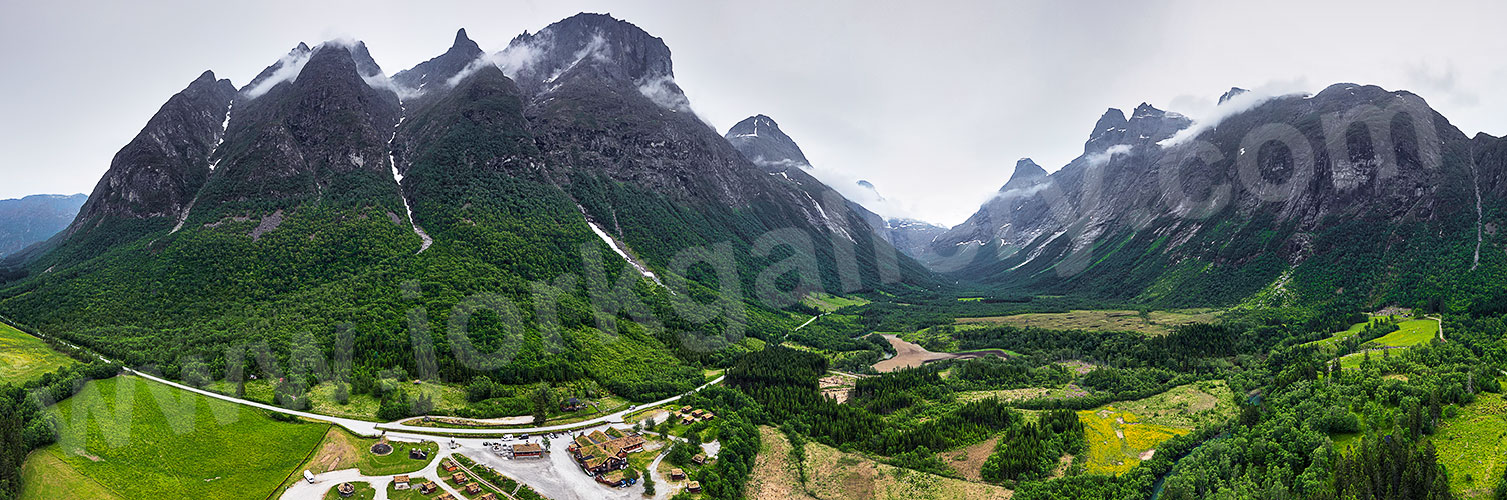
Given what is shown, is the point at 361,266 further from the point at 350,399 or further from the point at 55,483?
the point at 55,483

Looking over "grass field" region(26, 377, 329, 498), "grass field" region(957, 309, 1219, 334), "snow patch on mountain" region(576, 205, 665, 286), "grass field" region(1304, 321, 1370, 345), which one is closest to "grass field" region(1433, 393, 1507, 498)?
"grass field" region(1304, 321, 1370, 345)

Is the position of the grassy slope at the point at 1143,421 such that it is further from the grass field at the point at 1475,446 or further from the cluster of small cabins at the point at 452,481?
the cluster of small cabins at the point at 452,481

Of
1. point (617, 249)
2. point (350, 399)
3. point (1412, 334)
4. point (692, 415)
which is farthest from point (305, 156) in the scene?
point (1412, 334)

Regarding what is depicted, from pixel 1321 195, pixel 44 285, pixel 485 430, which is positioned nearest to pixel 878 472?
pixel 485 430

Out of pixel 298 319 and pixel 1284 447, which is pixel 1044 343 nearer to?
pixel 1284 447

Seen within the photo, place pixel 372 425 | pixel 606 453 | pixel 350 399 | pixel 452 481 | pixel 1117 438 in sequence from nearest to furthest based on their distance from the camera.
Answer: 1. pixel 452 481
2. pixel 606 453
3. pixel 372 425
4. pixel 350 399
5. pixel 1117 438

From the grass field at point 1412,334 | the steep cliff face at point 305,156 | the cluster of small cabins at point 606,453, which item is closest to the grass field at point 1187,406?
the grass field at point 1412,334

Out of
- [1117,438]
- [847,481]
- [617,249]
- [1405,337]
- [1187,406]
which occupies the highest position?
[617,249]
